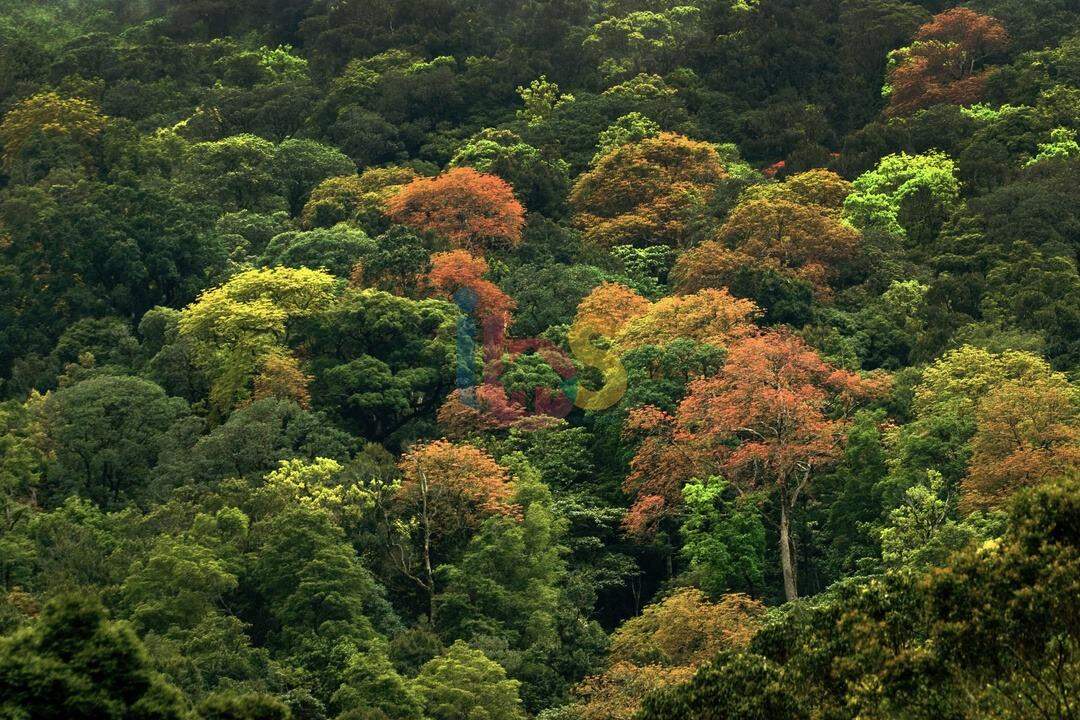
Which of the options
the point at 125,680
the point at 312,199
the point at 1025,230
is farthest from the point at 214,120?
the point at 125,680

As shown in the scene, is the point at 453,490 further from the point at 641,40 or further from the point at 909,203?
the point at 641,40

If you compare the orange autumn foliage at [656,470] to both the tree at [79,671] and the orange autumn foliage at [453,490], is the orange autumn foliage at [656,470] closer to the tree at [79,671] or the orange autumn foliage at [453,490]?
the orange autumn foliage at [453,490]

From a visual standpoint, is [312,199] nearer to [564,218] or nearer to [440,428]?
[564,218]

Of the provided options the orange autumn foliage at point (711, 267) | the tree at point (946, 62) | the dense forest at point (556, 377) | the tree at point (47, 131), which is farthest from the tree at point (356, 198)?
the tree at point (946, 62)

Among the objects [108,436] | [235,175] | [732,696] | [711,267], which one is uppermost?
[732,696]

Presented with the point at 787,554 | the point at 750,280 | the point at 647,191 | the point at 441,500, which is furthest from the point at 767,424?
the point at 647,191

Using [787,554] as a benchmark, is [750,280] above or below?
above
